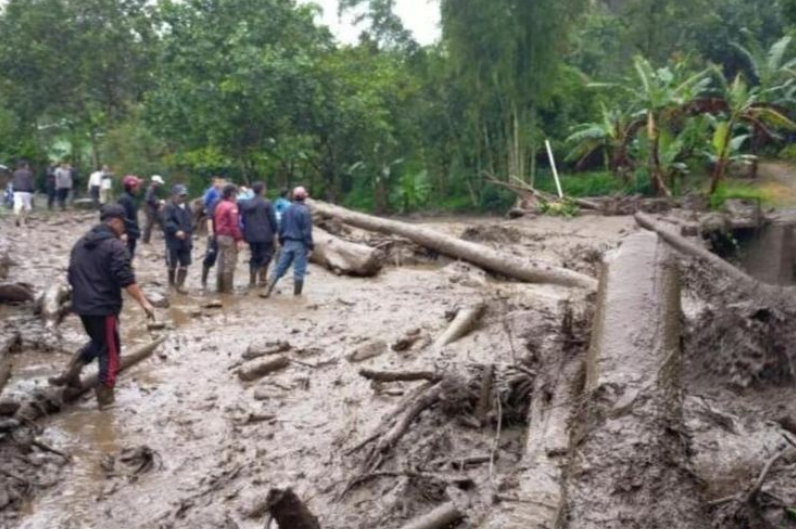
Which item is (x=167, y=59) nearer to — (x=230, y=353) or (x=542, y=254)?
(x=542, y=254)

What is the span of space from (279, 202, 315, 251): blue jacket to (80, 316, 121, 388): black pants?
5039mm

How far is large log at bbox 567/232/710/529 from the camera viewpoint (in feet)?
13.4

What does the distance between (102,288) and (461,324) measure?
369 cm

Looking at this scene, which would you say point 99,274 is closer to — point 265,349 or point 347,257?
point 265,349

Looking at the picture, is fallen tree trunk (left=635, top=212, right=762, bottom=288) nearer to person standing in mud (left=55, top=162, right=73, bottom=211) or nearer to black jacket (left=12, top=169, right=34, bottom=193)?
black jacket (left=12, top=169, right=34, bottom=193)

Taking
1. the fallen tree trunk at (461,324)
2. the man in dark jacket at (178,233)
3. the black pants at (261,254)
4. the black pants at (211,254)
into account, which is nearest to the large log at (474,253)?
the fallen tree trunk at (461,324)

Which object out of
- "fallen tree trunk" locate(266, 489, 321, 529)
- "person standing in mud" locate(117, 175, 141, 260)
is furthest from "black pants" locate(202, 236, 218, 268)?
"fallen tree trunk" locate(266, 489, 321, 529)

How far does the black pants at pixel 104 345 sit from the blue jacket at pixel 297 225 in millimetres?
5039

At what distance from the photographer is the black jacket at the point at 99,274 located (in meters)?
7.45

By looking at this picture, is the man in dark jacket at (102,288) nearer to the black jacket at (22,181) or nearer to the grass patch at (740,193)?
the black jacket at (22,181)

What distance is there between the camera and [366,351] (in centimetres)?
904

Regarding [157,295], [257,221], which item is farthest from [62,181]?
[157,295]

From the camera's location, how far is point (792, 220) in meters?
18.8

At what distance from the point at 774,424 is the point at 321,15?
2527cm
